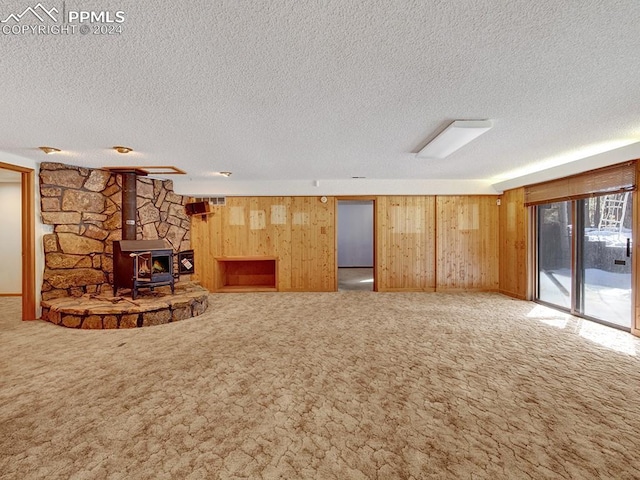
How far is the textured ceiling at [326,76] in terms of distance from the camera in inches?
60.8

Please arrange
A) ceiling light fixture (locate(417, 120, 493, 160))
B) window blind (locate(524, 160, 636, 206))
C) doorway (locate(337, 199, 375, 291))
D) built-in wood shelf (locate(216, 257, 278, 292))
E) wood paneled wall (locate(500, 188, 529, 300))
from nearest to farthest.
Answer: ceiling light fixture (locate(417, 120, 493, 160))
window blind (locate(524, 160, 636, 206))
wood paneled wall (locate(500, 188, 529, 300))
built-in wood shelf (locate(216, 257, 278, 292))
doorway (locate(337, 199, 375, 291))

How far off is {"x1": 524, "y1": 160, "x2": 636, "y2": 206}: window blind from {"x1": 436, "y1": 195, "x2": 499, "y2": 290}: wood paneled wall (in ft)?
3.74

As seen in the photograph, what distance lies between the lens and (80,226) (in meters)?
4.75

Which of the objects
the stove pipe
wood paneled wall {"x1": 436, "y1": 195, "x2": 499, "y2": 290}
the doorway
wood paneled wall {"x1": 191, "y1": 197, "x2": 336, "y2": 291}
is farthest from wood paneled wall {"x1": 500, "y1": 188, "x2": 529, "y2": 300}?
the stove pipe

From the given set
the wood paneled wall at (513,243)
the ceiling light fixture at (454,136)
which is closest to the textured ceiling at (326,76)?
the ceiling light fixture at (454,136)

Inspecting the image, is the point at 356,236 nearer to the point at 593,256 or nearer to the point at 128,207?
the point at 593,256

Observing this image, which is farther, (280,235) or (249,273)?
(249,273)

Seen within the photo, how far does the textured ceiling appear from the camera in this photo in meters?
1.54

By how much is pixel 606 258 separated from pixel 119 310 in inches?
274

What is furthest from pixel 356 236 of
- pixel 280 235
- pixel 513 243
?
pixel 513 243

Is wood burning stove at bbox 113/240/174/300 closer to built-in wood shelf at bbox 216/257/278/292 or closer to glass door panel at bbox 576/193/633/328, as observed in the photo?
built-in wood shelf at bbox 216/257/278/292

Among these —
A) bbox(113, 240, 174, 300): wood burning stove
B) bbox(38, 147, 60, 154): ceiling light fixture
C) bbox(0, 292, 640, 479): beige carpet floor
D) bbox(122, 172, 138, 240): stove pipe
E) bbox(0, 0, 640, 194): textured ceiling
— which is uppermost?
bbox(38, 147, 60, 154): ceiling light fixture

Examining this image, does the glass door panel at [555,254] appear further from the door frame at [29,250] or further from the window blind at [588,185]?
the door frame at [29,250]

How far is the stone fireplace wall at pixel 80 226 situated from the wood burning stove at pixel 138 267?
1.59 feet
